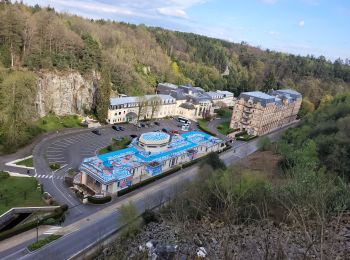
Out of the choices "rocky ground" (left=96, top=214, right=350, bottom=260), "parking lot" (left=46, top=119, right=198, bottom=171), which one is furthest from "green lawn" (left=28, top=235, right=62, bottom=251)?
"parking lot" (left=46, top=119, right=198, bottom=171)

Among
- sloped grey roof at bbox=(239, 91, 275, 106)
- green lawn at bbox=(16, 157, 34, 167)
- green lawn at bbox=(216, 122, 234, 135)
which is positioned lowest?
green lawn at bbox=(16, 157, 34, 167)

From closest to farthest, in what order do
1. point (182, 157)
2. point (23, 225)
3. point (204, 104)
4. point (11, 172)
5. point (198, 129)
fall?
point (23, 225) → point (11, 172) → point (182, 157) → point (198, 129) → point (204, 104)

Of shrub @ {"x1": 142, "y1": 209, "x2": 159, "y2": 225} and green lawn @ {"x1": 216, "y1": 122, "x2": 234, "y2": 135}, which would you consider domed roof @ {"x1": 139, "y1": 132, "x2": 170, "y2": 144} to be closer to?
shrub @ {"x1": 142, "y1": 209, "x2": 159, "y2": 225}

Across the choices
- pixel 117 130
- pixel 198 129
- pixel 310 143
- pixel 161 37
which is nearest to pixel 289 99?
pixel 198 129

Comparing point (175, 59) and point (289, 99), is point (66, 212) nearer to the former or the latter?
point (289, 99)

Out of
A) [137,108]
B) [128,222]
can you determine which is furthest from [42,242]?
[137,108]

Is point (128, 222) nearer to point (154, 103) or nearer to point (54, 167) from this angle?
point (54, 167)
